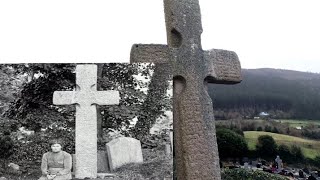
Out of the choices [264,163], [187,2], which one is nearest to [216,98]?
[264,163]

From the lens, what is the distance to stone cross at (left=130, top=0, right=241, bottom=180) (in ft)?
20.6

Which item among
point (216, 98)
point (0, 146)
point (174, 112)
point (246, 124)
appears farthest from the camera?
point (246, 124)

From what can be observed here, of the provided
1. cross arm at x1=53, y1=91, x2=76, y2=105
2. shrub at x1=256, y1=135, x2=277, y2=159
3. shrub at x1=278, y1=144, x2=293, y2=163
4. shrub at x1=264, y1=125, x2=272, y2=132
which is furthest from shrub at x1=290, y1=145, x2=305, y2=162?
cross arm at x1=53, y1=91, x2=76, y2=105

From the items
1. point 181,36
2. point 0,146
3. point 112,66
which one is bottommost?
point 0,146

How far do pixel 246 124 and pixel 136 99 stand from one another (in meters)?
25.0

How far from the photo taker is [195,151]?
6.26 metres

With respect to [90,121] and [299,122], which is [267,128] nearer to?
[299,122]

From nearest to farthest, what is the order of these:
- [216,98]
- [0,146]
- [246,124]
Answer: [0,146]
[216,98]
[246,124]

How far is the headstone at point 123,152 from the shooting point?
6055 mm

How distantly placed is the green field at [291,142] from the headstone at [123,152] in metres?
21.7

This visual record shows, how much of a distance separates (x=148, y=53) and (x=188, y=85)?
66 cm

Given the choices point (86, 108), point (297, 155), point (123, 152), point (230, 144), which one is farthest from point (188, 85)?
point (297, 155)

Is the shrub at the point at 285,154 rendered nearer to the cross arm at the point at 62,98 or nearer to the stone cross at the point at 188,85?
the stone cross at the point at 188,85

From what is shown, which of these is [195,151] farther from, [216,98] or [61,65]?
[216,98]
